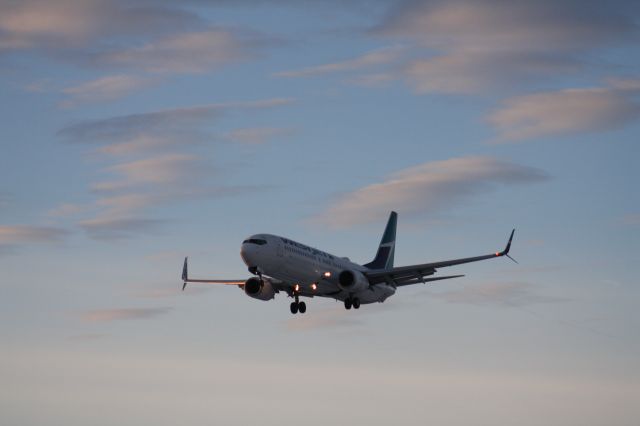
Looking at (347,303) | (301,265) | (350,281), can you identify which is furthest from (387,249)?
(301,265)

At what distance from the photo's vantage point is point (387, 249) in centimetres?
11469

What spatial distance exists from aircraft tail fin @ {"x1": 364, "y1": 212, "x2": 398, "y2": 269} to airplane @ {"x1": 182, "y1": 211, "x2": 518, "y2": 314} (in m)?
15.7

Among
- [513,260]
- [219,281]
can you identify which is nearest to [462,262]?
[513,260]

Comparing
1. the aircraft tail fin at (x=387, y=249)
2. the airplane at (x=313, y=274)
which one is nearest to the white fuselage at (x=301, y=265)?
the airplane at (x=313, y=274)

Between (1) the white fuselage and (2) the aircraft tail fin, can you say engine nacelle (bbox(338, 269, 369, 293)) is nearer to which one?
(1) the white fuselage

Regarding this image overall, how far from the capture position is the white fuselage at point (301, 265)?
8119 centimetres

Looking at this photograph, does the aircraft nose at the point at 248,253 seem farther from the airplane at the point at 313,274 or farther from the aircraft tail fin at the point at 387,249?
the aircraft tail fin at the point at 387,249

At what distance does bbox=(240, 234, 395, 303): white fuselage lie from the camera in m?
81.2

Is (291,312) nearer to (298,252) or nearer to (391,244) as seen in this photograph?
(298,252)

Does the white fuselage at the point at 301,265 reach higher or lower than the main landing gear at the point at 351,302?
higher

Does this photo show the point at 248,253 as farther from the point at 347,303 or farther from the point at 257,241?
the point at 347,303

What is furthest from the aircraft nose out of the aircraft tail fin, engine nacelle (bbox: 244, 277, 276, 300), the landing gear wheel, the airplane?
the aircraft tail fin

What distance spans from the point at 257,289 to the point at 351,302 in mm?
8610

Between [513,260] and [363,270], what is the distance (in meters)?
21.8
